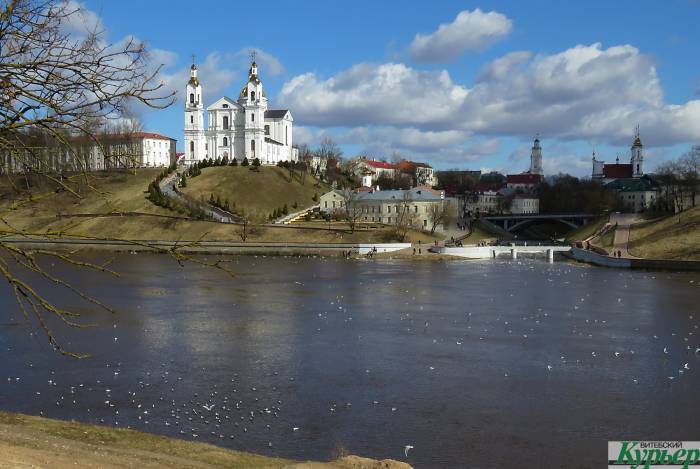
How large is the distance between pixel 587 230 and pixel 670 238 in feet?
80.8

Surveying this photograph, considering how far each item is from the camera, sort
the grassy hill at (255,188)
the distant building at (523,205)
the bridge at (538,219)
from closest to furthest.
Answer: the grassy hill at (255,188) < the bridge at (538,219) < the distant building at (523,205)

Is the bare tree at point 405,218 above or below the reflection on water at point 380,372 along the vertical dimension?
above

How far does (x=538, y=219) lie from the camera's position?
103m

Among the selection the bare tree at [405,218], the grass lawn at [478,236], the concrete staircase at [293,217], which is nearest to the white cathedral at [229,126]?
the concrete staircase at [293,217]

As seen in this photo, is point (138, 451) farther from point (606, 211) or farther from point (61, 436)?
point (606, 211)

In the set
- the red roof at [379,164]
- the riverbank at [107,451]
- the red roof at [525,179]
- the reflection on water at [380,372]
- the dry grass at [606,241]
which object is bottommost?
the reflection on water at [380,372]

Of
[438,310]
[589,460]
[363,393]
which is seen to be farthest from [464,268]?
[589,460]

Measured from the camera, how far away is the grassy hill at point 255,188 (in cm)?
9500

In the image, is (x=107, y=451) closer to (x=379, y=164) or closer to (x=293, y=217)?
(x=293, y=217)

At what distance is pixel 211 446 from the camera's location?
14898 mm

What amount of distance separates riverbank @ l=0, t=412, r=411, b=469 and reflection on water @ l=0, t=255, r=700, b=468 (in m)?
1.52

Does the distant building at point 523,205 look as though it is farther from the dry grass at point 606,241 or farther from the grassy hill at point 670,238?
the grassy hill at point 670,238

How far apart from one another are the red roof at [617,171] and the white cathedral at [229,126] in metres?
78.0

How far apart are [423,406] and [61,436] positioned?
8.83 metres
